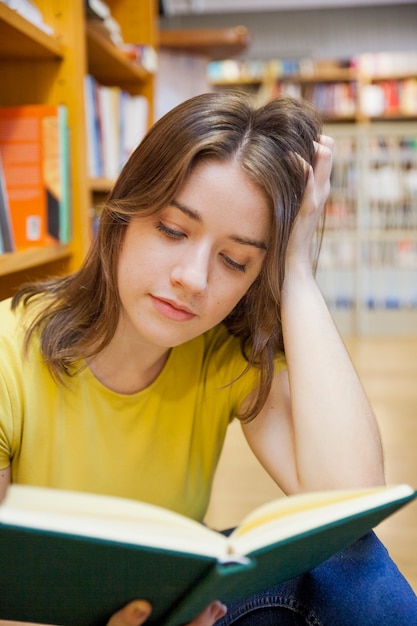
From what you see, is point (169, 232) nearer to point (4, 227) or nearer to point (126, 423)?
point (126, 423)

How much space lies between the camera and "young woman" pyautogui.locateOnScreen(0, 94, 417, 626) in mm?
829

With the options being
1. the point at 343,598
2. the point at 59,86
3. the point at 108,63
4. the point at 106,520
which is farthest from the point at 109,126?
the point at 106,520

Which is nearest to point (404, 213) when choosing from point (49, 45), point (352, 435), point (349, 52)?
point (349, 52)

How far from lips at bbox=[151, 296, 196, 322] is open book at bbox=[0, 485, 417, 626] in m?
0.30

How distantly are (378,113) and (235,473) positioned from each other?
4328 mm

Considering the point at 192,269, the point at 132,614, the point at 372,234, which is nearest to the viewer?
the point at 132,614

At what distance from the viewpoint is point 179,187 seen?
0.82m

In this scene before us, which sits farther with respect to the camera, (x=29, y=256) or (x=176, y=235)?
(x=29, y=256)

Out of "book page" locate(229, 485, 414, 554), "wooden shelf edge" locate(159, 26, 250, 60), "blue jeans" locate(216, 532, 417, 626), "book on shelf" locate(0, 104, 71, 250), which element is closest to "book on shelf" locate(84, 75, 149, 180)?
"book on shelf" locate(0, 104, 71, 250)

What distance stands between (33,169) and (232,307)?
66 cm

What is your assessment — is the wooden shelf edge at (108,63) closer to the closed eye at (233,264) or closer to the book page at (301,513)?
the closed eye at (233,264)

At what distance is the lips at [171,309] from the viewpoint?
85cm

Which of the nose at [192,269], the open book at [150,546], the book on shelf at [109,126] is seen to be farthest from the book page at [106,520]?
the book on shelf at [109,126]

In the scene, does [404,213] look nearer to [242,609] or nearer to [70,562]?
[242,609]
